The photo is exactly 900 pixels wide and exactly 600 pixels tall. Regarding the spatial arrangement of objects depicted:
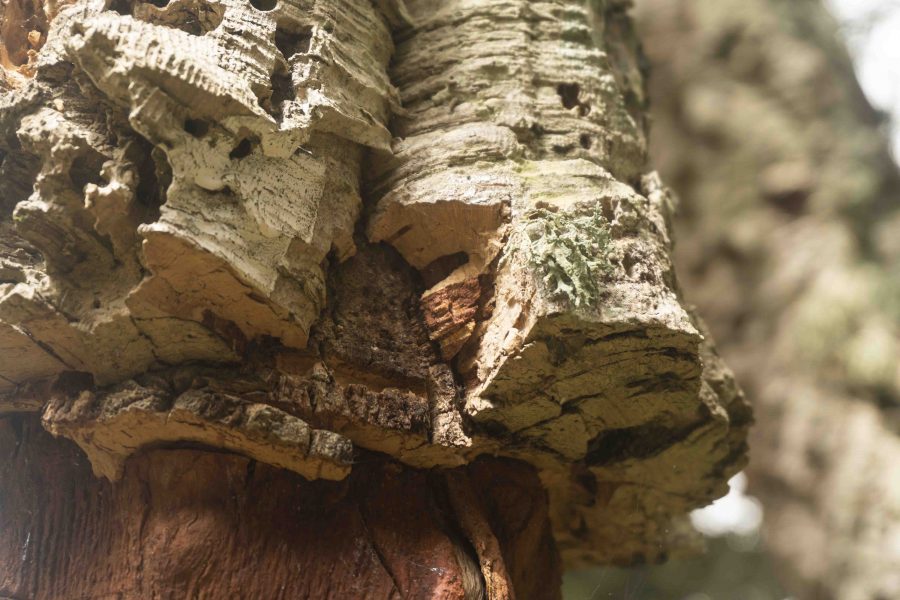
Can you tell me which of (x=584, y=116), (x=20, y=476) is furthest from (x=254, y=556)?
(x=584, y=116)

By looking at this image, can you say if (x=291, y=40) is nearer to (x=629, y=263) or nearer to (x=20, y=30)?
(x=20, y=30)

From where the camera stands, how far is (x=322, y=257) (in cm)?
155

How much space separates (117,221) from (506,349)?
775mm

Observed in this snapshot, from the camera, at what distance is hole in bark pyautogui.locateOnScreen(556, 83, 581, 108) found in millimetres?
1896

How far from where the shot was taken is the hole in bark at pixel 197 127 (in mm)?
1403

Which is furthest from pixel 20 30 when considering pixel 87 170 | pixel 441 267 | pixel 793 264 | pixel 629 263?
pixel 793 264

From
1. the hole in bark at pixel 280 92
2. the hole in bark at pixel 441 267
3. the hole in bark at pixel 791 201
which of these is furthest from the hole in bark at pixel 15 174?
the hole in bark at pixel 791 201

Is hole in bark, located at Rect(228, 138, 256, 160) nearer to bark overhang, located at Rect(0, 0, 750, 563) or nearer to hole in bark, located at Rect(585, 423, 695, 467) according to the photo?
bark overhang, located at Rect(0, 0, 750, 563)

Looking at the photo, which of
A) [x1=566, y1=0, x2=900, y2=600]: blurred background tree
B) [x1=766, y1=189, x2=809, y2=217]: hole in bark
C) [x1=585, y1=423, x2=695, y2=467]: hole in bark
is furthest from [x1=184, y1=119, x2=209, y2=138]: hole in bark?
[x1=766, y1=189, x2=809, y2=217]: hole in bark

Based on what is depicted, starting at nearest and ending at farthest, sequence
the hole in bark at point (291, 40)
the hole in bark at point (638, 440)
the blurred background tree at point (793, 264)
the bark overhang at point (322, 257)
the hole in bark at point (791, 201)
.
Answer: the bark overhang at point (322, 257) → the hole in bark at point (291, 40) → the hole in bark at point (638, 440) → the blurred background tree at point (793, 264) → the hole in bark at point (791, 201)

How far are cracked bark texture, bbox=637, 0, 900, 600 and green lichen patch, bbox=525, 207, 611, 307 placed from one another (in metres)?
2.47

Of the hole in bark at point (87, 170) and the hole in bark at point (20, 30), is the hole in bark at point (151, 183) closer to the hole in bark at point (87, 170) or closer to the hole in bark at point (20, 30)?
the hole in bark at point (87, 170)

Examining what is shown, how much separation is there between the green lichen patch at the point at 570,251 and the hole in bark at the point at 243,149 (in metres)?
0.57

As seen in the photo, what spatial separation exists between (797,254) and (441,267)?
9.28ft
